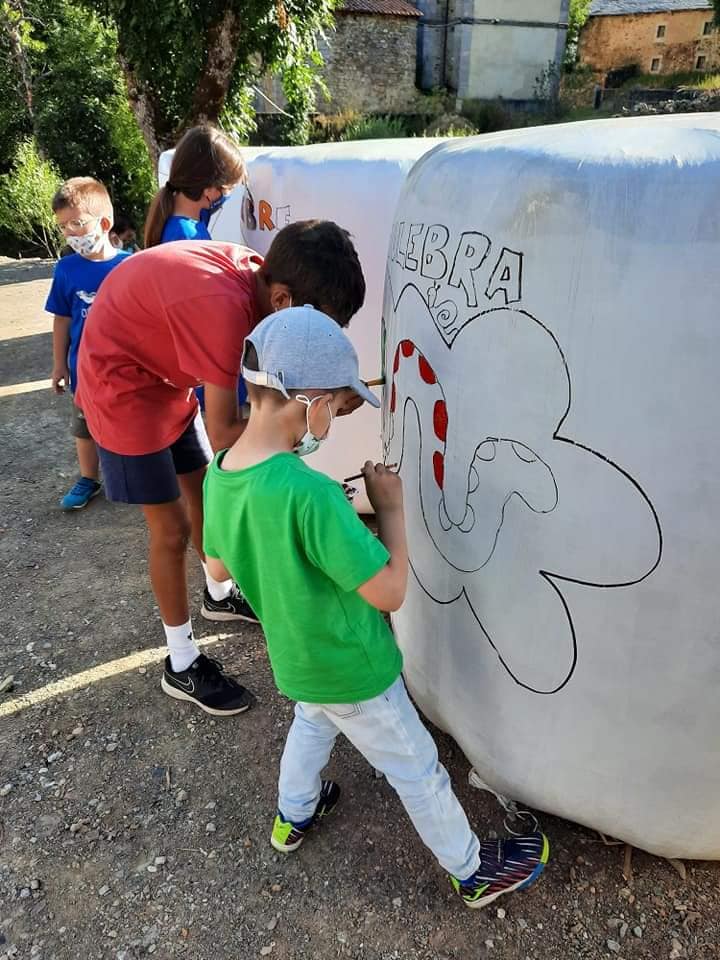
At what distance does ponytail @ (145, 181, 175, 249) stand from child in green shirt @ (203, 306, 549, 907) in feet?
4.57

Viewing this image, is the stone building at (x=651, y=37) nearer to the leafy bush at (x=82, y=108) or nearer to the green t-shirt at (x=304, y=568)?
the leafy bush at (x=82, y=108)

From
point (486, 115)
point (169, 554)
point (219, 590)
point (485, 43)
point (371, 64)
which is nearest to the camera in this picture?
point (169, 554)

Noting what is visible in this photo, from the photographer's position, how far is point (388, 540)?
1476 mm

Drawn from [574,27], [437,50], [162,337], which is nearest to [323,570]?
[162,337]

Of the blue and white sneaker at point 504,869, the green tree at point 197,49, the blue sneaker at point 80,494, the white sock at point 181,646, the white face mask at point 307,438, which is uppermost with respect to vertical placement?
the green tree at point 197,49

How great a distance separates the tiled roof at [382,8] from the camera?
25109mm

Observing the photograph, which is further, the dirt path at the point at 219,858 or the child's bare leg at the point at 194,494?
the child's bare leg at the point at 194,494

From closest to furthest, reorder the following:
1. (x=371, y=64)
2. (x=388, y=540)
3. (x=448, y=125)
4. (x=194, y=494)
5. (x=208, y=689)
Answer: (x=388, y=540)
(x=208, y=689)
(x=194, y=494)
(x=448, y=125)
(x=371, y=64)

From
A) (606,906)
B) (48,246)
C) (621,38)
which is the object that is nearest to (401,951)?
(606,906)

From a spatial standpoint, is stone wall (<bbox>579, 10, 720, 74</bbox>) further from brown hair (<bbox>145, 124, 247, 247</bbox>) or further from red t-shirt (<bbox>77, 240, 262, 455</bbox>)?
red t-shirt (<bbox>77, 240, 262, 455</bbox>)

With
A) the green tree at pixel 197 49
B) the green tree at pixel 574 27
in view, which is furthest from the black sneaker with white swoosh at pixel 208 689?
the green tree at pixel 574 27

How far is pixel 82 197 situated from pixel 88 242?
0.19m

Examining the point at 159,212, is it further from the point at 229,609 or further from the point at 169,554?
the point at 229,609

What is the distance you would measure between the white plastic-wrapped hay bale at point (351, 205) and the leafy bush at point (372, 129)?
63.0 ft
